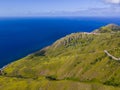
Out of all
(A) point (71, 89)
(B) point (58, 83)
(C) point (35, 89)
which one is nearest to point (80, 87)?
(A) point (71, 89)

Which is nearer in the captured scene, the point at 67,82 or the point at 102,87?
the point at 102,87

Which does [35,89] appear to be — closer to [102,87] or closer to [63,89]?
[63,89]

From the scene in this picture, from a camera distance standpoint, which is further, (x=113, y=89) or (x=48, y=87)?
(x=48, y=87)

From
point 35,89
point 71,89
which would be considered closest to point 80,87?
point 71,89

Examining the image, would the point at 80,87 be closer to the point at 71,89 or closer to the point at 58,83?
the point at 71,89

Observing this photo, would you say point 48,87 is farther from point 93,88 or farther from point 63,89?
point 93,88

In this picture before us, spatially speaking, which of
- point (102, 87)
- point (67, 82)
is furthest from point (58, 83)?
point (102, 87)

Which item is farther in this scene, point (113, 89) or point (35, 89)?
point (35, 89)
